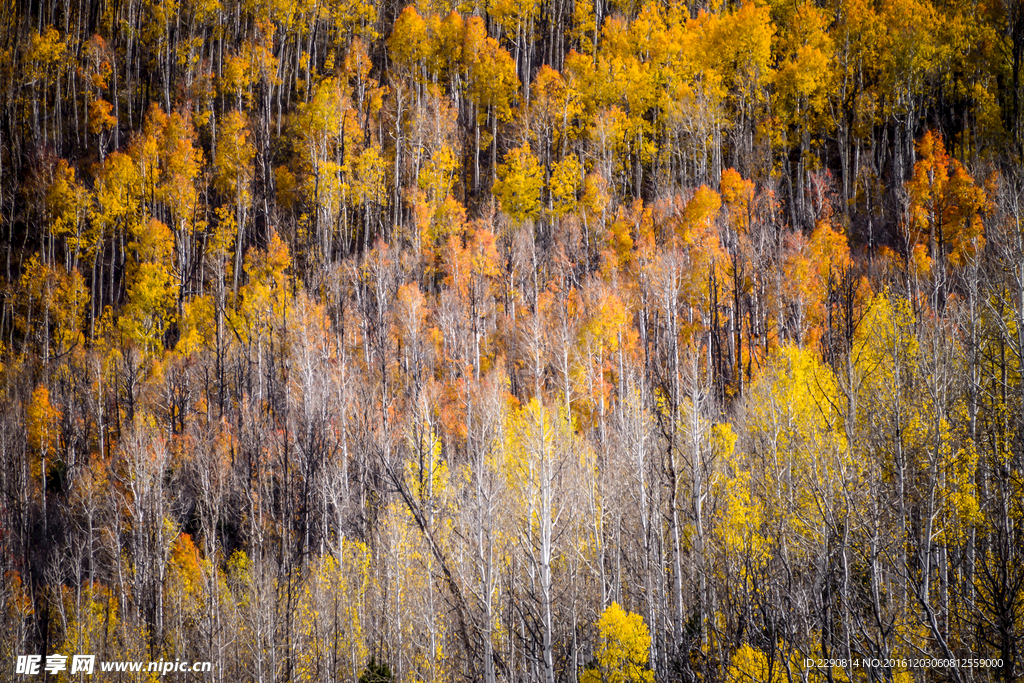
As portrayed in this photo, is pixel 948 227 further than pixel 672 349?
Result: Yes

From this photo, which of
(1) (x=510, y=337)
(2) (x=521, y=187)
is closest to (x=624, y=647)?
(1) (x=510, y=337)

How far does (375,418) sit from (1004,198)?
72.5 ft

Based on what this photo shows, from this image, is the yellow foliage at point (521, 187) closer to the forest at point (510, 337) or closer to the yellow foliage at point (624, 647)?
the forest at point (510, 337)

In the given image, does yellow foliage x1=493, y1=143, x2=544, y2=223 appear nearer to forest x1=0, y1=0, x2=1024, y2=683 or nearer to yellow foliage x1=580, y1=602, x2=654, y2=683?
forest x1=0, y1=0, x2=1024, y2=683

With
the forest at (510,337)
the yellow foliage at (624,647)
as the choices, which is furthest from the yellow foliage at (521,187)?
the yellow foliage at (624,647)

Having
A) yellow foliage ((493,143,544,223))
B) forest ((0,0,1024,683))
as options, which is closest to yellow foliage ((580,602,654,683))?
forest ((0,0,1024,683))

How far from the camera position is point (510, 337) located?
2977 centimetres

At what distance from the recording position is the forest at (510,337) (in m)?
13.0

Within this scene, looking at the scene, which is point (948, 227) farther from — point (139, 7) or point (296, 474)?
point (139, 7)

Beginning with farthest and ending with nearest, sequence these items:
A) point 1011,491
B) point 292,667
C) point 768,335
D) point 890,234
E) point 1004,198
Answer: point 890,234 → point 768,335 → point 292,667 → point 1004,198 → point 1011,491

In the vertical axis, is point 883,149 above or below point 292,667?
above

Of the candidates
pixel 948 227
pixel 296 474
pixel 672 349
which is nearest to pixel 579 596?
pixel 672 349

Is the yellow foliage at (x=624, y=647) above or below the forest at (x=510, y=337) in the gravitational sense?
below

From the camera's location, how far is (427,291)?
34.2 m
